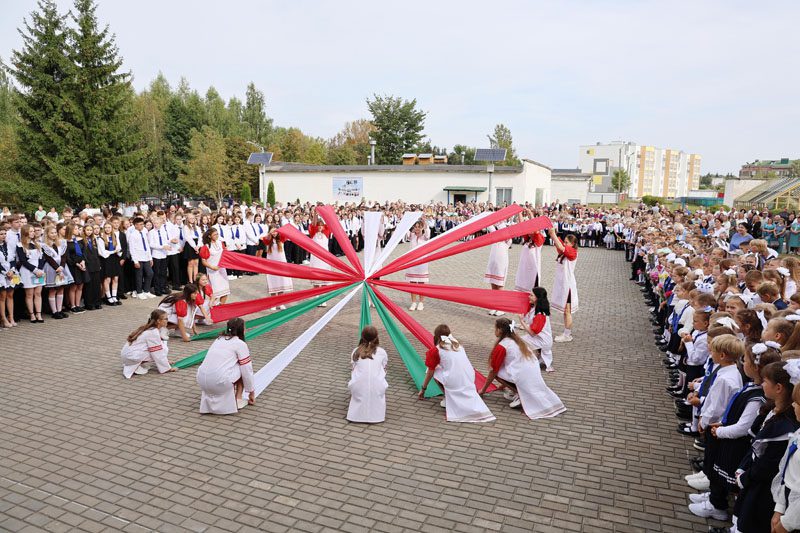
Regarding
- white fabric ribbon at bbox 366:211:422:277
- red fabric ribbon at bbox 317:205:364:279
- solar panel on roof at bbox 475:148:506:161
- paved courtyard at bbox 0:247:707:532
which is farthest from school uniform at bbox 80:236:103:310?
solar panel on roof at bbox 475:148:506:161

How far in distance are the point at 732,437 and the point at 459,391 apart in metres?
2.92

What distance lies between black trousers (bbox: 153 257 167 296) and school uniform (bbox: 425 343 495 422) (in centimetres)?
920

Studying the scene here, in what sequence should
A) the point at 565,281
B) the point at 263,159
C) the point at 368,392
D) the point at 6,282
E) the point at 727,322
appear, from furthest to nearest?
the point at 263,159
the point at 6,282
the point at 565,281
the point at 368,392
the point at 727,322

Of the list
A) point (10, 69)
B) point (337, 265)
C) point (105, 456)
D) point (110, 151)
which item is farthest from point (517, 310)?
point (10, 69)

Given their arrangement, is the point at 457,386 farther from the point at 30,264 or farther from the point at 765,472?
the point at 30,264

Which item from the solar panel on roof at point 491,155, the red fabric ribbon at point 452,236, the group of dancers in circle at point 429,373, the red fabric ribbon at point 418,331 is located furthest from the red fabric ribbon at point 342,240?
the solar panel on roof at point 491,155

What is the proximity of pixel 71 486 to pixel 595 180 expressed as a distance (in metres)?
104

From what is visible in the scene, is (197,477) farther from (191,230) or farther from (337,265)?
(191,230)

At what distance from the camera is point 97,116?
3064 cm

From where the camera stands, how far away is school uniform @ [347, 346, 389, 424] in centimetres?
629

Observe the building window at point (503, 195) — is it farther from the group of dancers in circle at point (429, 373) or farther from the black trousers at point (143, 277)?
the group of dancers in circle at point (429, 373)

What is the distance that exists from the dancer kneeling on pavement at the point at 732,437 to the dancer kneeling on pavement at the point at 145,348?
6792mm

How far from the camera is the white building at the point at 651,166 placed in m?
129

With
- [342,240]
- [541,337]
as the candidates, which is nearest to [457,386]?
[541,337]
